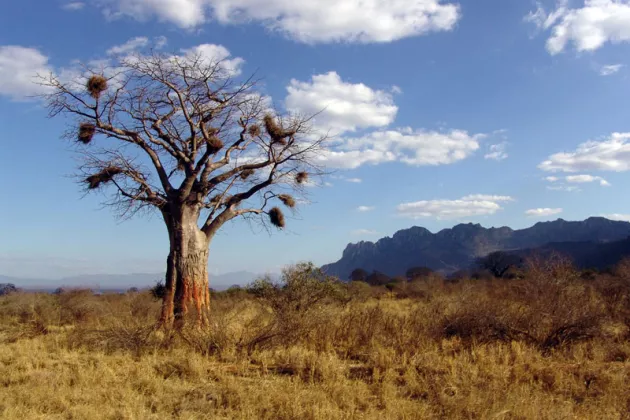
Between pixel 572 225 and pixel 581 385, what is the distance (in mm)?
167921

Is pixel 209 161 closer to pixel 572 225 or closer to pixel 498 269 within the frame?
pixel 498 269

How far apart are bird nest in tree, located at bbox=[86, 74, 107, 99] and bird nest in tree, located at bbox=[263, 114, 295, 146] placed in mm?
3729

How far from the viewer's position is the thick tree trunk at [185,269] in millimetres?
10664

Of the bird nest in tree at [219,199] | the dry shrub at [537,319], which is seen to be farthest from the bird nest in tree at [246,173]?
the dry shrub at [537,319]

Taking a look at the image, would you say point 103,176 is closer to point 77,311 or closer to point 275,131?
point 275,131

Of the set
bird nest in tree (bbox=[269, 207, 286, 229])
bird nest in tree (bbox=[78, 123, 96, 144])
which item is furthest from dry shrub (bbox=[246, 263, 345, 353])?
bird nest in tree (bbox=[78, 123, 96, 144])

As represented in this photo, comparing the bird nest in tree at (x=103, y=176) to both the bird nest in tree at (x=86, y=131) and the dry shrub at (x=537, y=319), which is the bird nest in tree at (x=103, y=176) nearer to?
the bird nest in tree at (x=86, y=131)

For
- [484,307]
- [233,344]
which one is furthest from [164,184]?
[484,307]

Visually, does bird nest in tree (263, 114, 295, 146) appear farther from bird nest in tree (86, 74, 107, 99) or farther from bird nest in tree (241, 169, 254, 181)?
bird nest in tree (86, 74, 107, 99)

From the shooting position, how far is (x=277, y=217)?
44.0 ft

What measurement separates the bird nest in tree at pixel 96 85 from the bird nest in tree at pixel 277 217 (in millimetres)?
5369

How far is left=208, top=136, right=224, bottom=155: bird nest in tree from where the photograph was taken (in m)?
11.5

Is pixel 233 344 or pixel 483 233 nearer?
pixel 233 344

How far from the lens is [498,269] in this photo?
54.3 m
